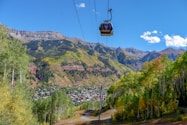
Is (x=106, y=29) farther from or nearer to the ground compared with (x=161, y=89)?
farther from the ground

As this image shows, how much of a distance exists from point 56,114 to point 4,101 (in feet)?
365

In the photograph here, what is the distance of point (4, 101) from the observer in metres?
51.4

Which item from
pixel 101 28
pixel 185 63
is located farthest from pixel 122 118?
pixel 101 28

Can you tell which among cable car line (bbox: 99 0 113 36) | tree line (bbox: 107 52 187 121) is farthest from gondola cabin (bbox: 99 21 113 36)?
tree line (bbox: 107 52 187 121)

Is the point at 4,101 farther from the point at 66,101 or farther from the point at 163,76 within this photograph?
the point at 66,101

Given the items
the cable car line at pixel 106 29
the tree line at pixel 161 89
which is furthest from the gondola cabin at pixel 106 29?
the tree line at pixel 161 89

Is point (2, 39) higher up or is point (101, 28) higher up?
point (2, 39)

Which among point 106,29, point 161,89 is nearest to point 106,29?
point 106,29

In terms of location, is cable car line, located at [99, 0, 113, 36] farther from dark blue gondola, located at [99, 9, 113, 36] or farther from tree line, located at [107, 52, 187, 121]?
tree line, located at [107, 52, 187, 121]

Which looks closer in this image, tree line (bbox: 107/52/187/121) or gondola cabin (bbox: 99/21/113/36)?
gondola cabin (bbox: 99/21/113/36)

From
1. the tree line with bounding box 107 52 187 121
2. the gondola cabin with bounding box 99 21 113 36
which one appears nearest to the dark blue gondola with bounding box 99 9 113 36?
the gondola cabin with bounding box 99 21 113 36

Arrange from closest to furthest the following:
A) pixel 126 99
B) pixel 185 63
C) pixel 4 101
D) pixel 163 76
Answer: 1. pixel 4 101
2. pixel 185 63
3. pixel 163 76
4. pixel 126 99

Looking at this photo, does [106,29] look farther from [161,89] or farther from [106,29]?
[161,89]

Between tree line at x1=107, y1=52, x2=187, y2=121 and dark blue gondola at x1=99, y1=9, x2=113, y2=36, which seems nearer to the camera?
dark blue gondola at x1=99, y1=9, x2=113, y2=36
